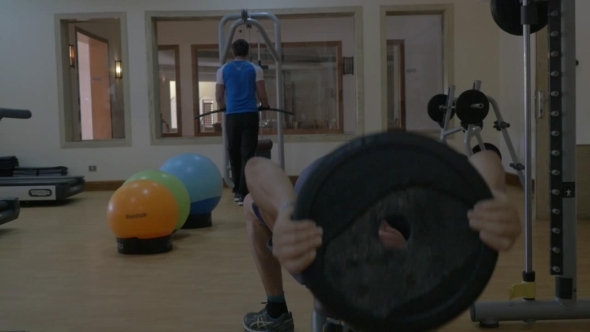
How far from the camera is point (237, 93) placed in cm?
494

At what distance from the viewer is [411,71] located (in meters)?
7.72

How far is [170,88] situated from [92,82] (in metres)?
1.25

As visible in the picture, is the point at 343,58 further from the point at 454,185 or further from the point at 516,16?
the point at 454,185

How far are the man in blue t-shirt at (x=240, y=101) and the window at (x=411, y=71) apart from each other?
9.29ft

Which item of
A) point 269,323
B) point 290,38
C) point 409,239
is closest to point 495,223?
point 409,239

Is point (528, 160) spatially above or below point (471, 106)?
below

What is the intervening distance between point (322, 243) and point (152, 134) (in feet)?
20.6

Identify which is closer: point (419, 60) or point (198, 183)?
point (198, 183)

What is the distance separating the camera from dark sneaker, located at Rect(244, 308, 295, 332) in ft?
6.65

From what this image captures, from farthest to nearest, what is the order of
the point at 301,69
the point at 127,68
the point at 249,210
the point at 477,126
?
the point at 301,69, the point at 127,68, the point at 477,126, the point at 249,210

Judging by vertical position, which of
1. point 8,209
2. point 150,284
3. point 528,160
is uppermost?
point 528,160

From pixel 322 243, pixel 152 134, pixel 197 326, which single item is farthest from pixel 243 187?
pixel 322 243

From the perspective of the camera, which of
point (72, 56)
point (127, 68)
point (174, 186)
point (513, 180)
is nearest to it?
point (174, 186)

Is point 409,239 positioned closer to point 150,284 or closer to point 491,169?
point 491,169
